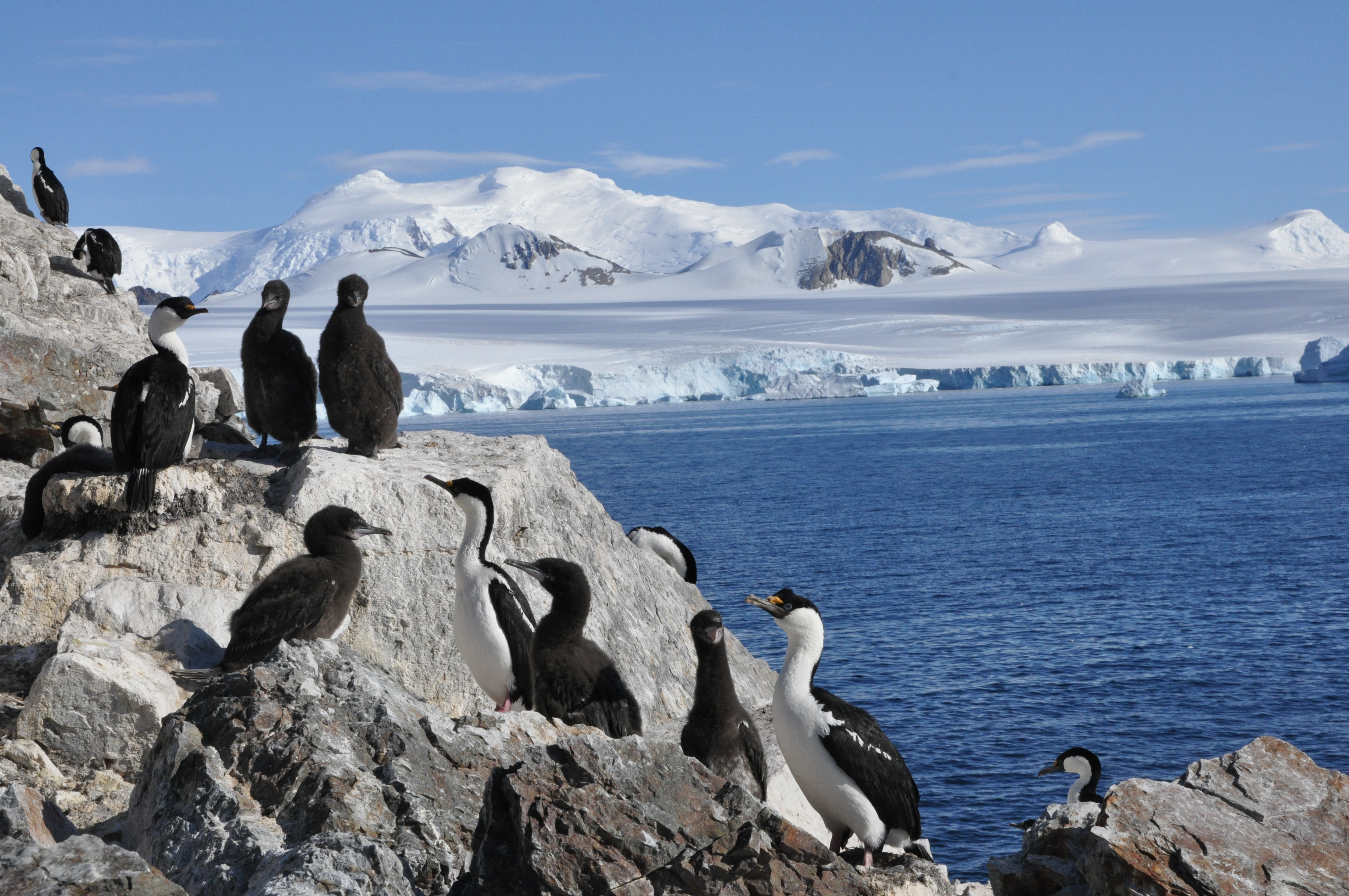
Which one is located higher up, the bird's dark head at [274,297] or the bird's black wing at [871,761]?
the bird's dark head at [274,297]

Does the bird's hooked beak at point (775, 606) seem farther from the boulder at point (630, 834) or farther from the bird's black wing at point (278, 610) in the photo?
the bird's black wing at point (278, 610)

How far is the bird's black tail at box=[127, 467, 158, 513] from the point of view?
782 cm

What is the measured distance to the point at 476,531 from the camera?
7.35m

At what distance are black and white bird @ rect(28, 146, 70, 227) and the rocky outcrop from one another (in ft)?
60.0

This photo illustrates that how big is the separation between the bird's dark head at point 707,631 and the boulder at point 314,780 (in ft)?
4.40

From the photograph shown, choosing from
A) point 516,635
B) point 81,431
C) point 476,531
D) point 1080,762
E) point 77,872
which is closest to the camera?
point 77,872

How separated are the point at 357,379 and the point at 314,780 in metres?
4.74

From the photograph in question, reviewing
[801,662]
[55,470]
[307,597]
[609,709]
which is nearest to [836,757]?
[801,662]

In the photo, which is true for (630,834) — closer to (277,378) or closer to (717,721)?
(717,721)

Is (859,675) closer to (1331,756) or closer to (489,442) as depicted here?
(1331,756)

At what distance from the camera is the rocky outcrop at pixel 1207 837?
584 cm

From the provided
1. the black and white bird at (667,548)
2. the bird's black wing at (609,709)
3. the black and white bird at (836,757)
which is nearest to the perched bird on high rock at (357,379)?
the black and white bird at (667,548)

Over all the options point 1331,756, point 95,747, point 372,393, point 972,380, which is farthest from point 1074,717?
point 972,380

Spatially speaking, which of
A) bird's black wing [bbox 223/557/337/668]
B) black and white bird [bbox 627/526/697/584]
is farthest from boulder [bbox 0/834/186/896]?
black and white bird [bbox 627/526/697/584]
